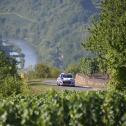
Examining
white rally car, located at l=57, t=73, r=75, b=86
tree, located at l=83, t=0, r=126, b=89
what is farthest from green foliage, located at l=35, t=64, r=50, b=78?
tree, located at l=83, t=0, r=126, b=89

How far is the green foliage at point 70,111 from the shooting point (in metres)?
11.3

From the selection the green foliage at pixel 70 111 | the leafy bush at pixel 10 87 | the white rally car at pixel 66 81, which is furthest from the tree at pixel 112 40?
the white rally car at pixel 66 81

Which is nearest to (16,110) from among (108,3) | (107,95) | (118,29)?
(107,95)

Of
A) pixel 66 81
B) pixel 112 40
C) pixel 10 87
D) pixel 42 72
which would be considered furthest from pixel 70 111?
pixel 42 72

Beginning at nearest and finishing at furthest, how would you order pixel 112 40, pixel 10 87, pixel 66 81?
pixel 112 40
pixel 10 87
pixel 66 81

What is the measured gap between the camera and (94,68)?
75125 millimetres

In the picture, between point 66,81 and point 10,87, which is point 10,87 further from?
point 66,81

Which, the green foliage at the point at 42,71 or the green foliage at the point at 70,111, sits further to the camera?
the green foliage at the point at 42,71

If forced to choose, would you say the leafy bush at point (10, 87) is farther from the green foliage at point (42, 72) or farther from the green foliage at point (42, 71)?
the green foliage at point (42, 71)

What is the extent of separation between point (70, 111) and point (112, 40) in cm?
1532

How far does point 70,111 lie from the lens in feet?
37.9

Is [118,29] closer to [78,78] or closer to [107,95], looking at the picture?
[107,95]

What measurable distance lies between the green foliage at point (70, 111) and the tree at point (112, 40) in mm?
13435

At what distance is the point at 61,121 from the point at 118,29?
15679 mm
